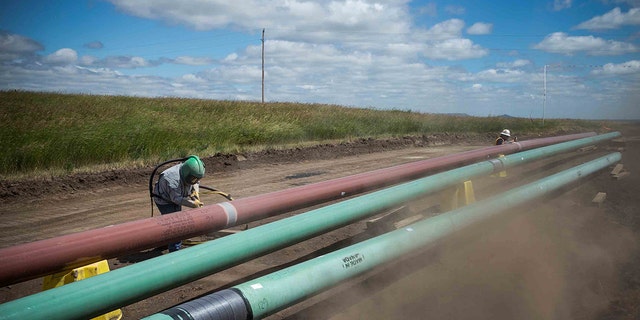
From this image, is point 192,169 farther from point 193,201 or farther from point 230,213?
point 230,213

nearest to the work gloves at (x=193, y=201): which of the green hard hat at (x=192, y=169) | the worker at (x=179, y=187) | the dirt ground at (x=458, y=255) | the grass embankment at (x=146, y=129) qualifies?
the worker at (x=179, y=187)

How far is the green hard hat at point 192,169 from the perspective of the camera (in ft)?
17.6

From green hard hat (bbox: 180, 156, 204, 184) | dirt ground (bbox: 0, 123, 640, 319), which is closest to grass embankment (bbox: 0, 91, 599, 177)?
dirt ground (bbox: 0, 123, 640, 319)

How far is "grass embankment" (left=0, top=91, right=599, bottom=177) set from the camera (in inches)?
450

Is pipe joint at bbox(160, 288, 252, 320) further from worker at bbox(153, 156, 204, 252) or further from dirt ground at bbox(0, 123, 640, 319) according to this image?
worker at bbox(153, 156, 204, 252)

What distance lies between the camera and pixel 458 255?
19.2 ft

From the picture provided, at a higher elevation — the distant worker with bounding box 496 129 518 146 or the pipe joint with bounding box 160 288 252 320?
the distant worker with bounding box 496 129 518 146

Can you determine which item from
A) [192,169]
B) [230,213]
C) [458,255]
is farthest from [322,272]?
[458,255]

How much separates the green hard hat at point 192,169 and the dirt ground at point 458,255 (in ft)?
3.78

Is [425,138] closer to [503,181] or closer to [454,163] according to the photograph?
[503,181]

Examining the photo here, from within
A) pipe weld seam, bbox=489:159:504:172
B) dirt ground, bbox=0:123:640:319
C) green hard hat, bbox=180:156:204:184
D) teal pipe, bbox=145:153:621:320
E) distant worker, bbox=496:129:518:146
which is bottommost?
dirt ground, bbox=0:123:640:319

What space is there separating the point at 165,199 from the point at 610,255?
5.49 m

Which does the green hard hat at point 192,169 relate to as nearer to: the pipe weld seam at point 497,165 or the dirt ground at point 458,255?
the dirt ground at point 458,255

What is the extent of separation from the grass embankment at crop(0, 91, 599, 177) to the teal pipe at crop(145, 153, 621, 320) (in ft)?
28.5
